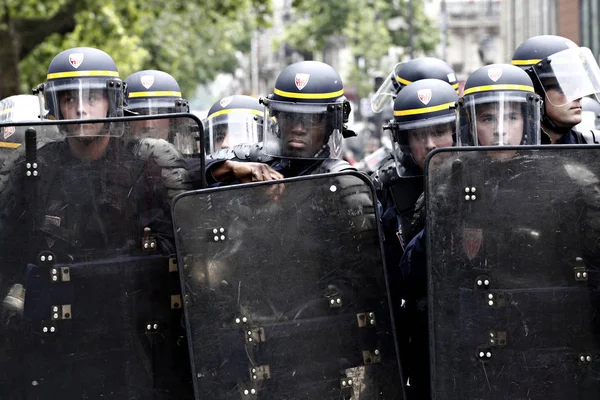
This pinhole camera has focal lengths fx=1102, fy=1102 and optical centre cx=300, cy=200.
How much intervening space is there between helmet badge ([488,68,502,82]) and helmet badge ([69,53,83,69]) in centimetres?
172

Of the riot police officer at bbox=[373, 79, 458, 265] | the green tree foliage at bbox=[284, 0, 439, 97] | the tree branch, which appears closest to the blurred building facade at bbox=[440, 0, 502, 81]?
the green tree foliage at bbox=[284, 0, 439, 97]

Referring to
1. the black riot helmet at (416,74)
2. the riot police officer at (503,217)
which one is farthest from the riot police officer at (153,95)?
the riot police officer at (503,217)

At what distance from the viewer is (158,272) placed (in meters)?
3.77

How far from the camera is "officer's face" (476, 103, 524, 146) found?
4176 mm

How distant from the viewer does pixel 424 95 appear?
15.8ft

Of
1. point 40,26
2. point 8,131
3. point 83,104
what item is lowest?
point 8,131

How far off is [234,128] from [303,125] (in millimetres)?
1693

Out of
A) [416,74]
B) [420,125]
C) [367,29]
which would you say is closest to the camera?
[420,125]

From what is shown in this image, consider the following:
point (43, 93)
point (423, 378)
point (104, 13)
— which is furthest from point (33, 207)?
point (104, 13)

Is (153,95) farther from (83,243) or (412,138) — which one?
(83,243)

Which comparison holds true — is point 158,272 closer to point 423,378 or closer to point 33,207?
point 33,207

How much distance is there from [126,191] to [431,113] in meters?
1.59

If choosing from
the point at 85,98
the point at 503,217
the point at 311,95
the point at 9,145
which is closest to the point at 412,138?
the point at 311,95

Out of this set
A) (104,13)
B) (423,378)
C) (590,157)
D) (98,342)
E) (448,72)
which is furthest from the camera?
(104,13)
